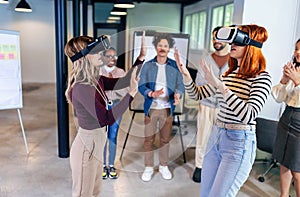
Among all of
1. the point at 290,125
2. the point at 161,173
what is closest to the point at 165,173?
the point at 161,173

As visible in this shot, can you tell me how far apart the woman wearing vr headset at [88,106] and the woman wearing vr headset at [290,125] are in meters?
1.23

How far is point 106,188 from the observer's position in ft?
8.84

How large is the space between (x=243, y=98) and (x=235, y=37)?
318 millimetres

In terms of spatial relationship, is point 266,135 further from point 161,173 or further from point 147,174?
point 147,174

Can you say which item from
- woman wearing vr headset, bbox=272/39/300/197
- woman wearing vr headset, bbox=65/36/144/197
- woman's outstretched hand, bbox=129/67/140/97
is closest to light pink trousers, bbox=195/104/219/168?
woman wearing vr headset, bbox=272/39/300/197

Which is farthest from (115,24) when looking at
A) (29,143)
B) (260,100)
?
(260,100)

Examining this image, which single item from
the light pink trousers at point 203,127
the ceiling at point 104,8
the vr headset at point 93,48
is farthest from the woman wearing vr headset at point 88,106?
the ceiling at point 104,8

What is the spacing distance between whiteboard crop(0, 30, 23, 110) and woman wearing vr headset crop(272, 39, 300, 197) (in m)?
2.67

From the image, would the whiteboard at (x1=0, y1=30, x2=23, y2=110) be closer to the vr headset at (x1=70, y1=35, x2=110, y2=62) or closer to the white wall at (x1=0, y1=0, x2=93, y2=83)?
the vr headset at (x1=70, y1=35, x2=110, y2=62)

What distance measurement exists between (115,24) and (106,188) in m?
7.08

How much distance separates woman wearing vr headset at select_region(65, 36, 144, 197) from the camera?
1.73 meters

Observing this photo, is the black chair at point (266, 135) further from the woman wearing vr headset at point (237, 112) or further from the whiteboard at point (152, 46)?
the woman wearing vr headset at point (237, 112)

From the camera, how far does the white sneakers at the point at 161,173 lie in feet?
9.34

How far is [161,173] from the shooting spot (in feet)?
9.70
